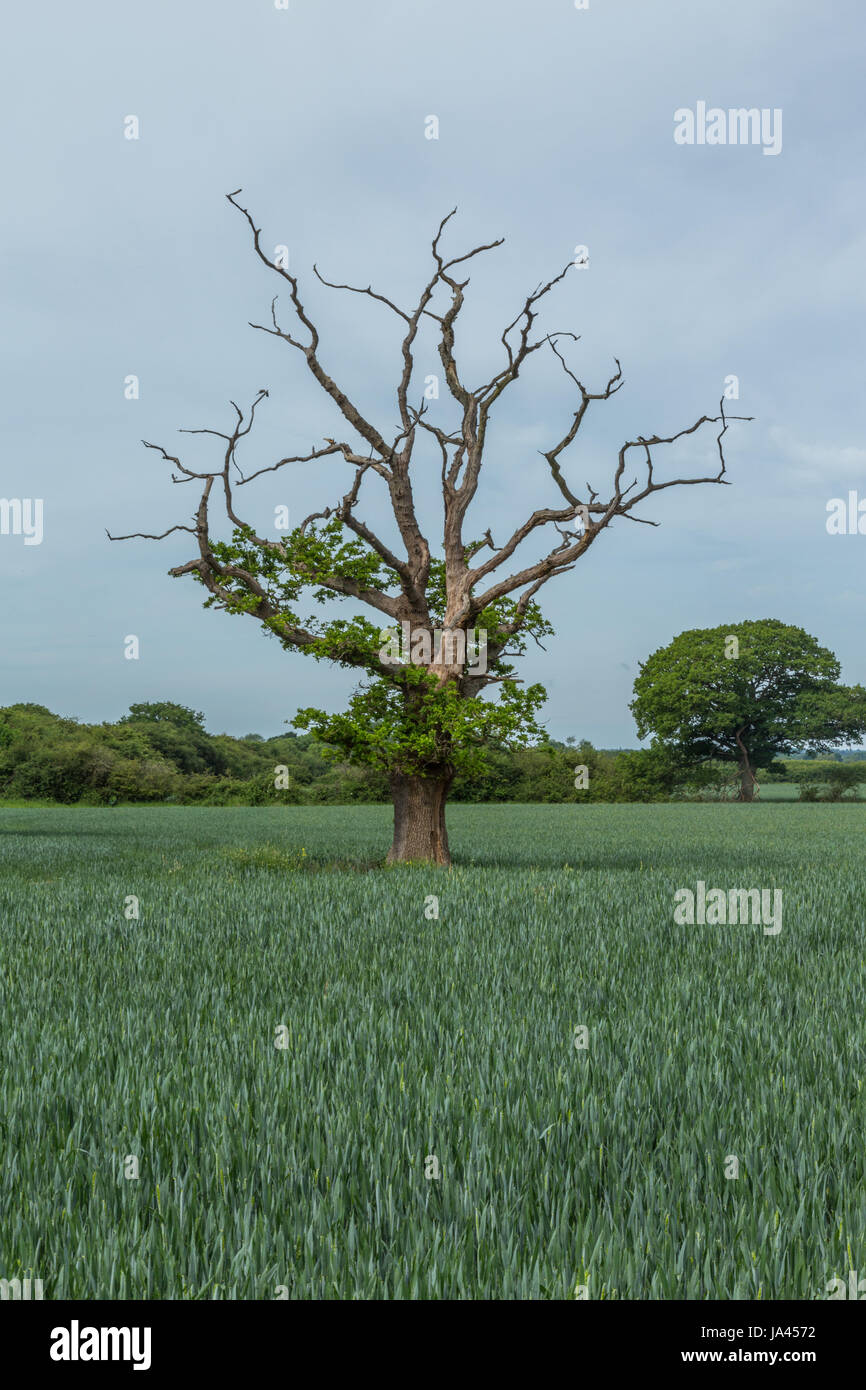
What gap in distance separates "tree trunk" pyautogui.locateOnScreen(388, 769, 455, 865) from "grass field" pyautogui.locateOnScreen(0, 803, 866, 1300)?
298 inches

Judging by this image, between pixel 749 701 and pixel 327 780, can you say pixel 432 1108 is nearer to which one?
pixel 749 701

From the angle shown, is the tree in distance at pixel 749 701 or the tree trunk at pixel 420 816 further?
the tree in distance at pixel 749 701

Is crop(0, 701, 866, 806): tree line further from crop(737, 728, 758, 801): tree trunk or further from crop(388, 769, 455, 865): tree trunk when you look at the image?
crop(388, 769, 455, 865): tree trunk

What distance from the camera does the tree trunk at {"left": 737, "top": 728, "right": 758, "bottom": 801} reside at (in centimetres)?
6800

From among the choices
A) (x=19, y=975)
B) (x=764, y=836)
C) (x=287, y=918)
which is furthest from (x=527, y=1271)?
(x=764, y=836)

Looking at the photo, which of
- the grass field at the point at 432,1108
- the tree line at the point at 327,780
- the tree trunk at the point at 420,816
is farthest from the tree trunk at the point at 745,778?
the grass field at the point at 432,1108

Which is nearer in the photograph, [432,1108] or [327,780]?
[432,1108]

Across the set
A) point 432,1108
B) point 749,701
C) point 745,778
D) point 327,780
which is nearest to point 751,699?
point 749,701

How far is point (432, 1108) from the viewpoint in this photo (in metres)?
3.91

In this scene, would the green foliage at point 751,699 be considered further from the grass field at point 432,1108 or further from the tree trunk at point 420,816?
the grass field at point 432,1108

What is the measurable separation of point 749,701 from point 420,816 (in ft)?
186

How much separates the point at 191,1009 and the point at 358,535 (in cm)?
1267

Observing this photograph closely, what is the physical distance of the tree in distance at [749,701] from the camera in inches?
2643

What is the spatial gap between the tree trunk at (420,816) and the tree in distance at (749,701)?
5337cm
